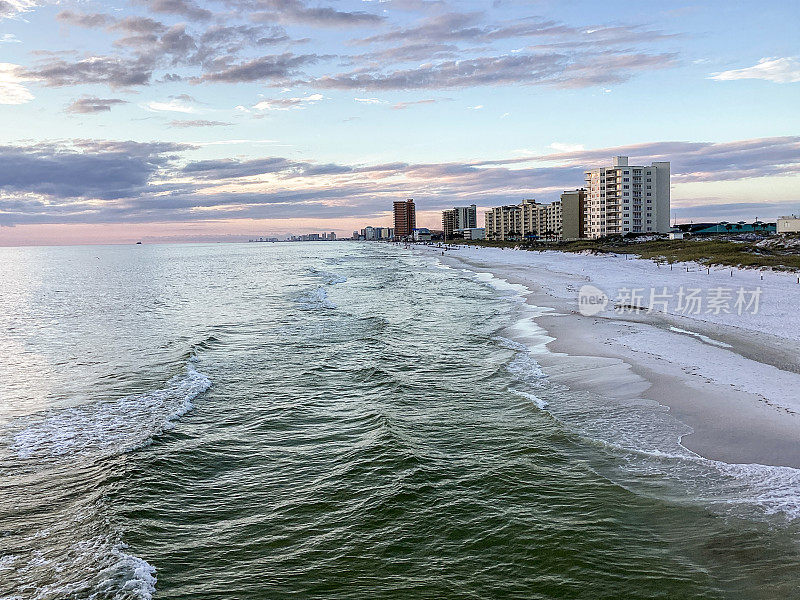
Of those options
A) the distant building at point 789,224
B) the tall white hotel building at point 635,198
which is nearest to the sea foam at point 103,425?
the distant building at point 789,224

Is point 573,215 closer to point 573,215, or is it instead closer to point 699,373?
point 573,215

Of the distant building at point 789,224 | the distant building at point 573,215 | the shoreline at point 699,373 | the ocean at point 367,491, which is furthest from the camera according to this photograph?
the distant building at point 573,215

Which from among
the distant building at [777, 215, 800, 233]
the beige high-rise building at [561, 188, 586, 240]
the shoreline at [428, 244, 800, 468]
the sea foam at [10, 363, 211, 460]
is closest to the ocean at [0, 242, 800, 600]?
the sea foam at [10, 363, 211, 460]

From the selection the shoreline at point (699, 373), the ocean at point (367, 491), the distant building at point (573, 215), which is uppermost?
the distant building at point (573, 215)

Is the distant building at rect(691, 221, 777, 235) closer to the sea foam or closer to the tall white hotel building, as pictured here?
the tall white hotel building

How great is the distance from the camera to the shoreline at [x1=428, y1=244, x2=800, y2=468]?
1218cm

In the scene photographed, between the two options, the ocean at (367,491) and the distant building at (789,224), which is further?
the distant building at (789,224)

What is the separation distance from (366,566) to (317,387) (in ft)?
34.6

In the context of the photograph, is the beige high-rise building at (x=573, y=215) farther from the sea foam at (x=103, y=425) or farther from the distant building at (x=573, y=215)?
the sea foam at (x=103, y=425)

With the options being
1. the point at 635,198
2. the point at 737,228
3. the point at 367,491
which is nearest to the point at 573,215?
the point at 635,198

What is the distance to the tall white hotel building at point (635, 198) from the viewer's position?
14575 centimetres

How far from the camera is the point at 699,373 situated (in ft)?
58.1

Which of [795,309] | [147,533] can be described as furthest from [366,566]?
[795,309]

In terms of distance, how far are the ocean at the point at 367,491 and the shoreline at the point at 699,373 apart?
36.5 inches
